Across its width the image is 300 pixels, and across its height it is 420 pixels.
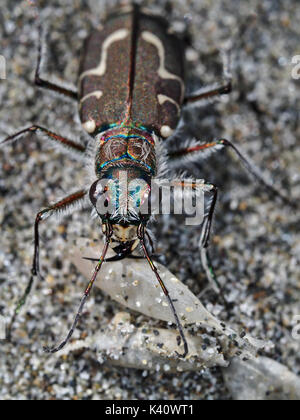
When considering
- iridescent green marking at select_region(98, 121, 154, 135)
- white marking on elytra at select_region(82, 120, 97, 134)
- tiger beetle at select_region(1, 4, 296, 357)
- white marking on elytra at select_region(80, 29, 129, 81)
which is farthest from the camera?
white marking on elytra at select_region(80, 29, 129, 81)

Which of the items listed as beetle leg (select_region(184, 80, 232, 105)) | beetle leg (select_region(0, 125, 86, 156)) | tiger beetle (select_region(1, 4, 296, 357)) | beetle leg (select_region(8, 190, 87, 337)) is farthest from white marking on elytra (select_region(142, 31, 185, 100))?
beetle leg (select_region(8, 190, 87, 337))

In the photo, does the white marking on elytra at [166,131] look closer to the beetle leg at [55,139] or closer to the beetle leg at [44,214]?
the beetle leg at [55,139]

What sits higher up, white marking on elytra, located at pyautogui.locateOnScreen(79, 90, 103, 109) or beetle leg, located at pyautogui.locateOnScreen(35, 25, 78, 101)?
beetle leg, located at pyautogui.locateOnScreen(35, 25, 78, 101)

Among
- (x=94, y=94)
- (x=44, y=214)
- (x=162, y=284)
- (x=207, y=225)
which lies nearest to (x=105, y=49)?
(x=94, y=94)

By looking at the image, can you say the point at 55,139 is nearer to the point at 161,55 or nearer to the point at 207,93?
the point at 161,55

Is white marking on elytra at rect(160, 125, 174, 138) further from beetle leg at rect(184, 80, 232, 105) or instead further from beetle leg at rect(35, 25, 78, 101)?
beetle leg at rect(35, 25, 78, 101)

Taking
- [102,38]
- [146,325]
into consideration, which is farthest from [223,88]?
[146,325]
